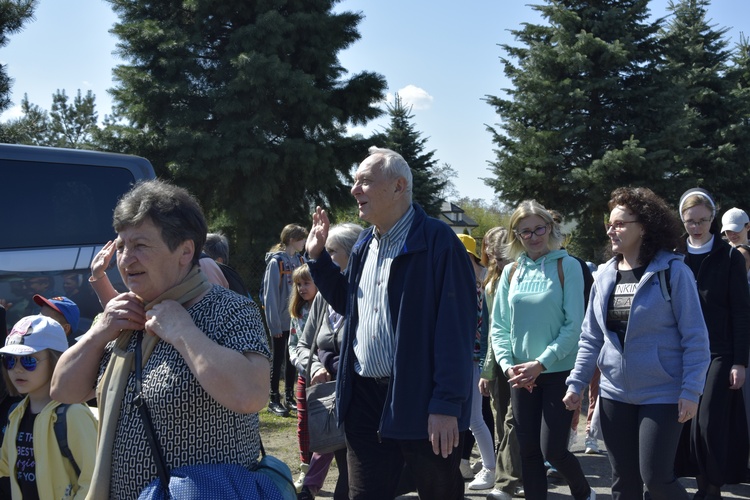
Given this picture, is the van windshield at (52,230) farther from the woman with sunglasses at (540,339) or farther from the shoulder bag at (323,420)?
the woman with sunglasses at (540,339)

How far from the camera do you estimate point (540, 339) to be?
15.6ft

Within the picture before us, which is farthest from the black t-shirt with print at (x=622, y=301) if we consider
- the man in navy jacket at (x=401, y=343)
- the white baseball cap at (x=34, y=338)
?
the white baseball cap at (x=34, y=338)

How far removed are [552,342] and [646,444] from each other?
0.99 m

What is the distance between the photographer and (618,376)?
4.01 meters

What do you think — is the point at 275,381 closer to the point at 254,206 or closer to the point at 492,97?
the point at 254,206

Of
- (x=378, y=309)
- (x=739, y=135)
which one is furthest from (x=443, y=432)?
(x=739, y=135)

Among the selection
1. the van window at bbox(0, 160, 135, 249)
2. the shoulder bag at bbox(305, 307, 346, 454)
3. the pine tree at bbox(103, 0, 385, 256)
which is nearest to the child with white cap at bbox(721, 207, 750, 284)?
the shoulder bag at bbox(305, 307, 346, 454)

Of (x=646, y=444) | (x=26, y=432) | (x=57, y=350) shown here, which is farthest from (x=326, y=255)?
(x=646, y=444)

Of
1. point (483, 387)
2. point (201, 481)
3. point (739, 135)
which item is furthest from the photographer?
point (739, 135)

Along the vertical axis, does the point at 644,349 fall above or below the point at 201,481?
above

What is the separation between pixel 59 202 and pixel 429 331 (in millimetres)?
3894

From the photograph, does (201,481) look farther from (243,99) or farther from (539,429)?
(243,99)

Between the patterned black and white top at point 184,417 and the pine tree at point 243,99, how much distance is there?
53.5ft

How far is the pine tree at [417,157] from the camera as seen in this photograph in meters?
29.1
